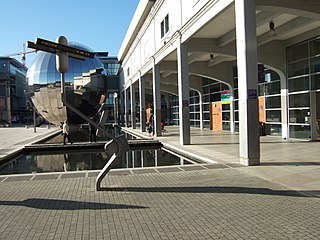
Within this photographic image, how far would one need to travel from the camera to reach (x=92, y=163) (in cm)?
1337

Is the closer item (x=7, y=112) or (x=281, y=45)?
(x=281, y=45)

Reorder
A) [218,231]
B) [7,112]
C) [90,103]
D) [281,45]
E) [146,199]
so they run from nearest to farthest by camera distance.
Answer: [218,231], [146,199], [281,45], [90,103], [7,112]

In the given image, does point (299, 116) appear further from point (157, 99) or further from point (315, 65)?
point (157, 99)

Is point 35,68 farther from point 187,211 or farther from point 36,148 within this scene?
point 187,211

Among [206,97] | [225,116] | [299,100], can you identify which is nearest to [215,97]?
[206,97]

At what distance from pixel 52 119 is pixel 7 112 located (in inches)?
2668

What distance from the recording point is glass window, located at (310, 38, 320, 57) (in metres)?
16.4

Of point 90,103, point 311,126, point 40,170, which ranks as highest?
point 90,103

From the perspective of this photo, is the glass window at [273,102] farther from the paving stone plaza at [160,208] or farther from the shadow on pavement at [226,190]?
the shadow on pavement at [226,190]

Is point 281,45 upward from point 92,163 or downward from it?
upward

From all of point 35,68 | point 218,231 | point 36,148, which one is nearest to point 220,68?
point 36,148

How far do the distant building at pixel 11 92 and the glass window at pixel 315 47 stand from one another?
81.9 meters

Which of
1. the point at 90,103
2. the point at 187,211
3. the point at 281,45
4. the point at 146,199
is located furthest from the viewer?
the point at 90,103

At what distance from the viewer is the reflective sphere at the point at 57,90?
30.0m
